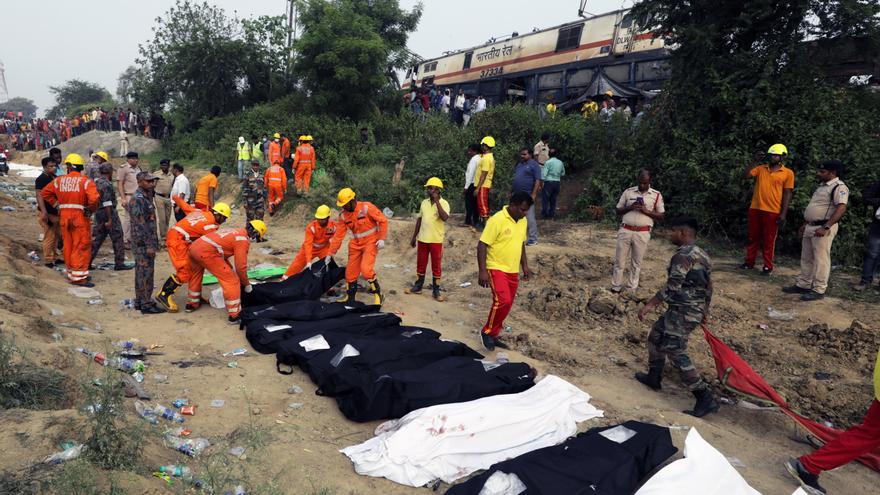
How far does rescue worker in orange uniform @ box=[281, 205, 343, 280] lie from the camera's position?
7535mm

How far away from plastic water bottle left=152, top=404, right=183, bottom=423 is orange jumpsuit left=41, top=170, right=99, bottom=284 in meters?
4.37

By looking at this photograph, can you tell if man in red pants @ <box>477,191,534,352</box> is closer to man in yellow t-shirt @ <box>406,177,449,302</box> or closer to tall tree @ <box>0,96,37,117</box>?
man in yellow t-shirt @ <box>406,177,449,302</box>

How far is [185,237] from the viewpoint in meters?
6.64

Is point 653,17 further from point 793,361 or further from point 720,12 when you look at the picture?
point 793,361

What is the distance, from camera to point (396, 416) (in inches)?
165

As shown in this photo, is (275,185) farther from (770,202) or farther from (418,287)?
(770,202)

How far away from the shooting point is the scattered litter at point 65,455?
2801 mm

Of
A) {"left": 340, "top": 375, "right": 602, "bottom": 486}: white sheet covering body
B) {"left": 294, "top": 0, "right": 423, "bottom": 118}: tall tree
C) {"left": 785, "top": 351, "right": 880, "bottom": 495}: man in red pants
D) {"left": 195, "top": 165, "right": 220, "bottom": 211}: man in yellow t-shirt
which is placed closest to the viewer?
{"left": 785, "top": 351, "right": 880, "bottom": 495}: man in red pants

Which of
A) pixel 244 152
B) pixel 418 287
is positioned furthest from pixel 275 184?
pixel 418 287

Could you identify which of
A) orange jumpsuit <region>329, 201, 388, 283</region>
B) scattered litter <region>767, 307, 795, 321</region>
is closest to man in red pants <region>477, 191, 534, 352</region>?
orange jumpsuit <region>329, 201, 388, 283</region>

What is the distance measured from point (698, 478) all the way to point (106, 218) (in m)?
8.44

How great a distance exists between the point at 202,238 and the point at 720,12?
9.88 m

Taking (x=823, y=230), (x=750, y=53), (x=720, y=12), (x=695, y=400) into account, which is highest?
(x=720, y=12)

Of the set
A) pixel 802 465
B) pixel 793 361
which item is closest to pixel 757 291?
pixel 793 361
